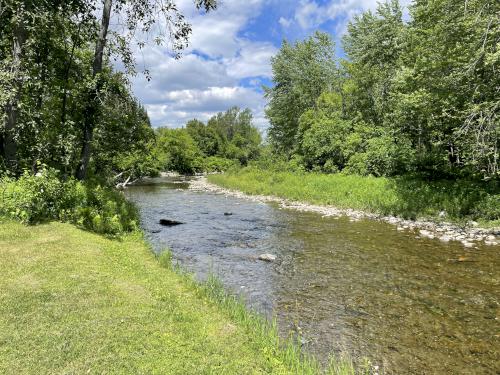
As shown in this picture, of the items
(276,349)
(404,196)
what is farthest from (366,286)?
(404,196)

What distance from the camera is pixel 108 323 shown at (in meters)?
6.36

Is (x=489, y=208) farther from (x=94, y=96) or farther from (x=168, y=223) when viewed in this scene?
(x=94, y=96)

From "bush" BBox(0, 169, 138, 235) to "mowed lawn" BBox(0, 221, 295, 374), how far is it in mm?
2999

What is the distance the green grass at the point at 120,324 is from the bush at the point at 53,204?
282 centimetres

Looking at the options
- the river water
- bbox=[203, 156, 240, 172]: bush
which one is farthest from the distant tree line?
bbox=[203, 156, 240, 172]: bush

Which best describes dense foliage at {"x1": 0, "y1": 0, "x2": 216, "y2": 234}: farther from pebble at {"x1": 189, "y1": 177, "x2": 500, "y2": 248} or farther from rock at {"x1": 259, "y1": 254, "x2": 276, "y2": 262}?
pebble at {"x1": 189, "y1": 177, "x2": 500, "y2": 248}

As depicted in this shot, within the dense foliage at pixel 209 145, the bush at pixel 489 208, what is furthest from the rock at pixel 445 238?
the dense foliage at pixel 209 145

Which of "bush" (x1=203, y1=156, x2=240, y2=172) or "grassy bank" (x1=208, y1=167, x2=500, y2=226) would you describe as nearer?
"grassy bank" (x1=208, y1=167, x2=500, y2=226)

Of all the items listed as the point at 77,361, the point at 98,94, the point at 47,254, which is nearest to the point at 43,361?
the point at 77,361

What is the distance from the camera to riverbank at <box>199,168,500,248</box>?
17.0 meters

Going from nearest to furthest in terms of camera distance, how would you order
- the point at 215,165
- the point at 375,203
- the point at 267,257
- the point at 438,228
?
1. the point at 267,257
2. the point at 438,228
3. the point at 375,203
4. the point at 215,165

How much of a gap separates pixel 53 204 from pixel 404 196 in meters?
19.2

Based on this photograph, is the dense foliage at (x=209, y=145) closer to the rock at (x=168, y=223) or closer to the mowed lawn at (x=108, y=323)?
the rock at (x=168, y=223)

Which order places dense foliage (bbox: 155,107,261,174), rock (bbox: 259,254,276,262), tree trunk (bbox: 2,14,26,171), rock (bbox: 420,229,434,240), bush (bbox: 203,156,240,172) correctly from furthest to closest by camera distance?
bush (bbox: 203,156,240,172), dense foliage (bbox: 155,107,261,174), rock (bbox: 420,229,434,240), tree trunk (bbox: 2,14,26,171), rock (bbox: 259,254,276,262)
